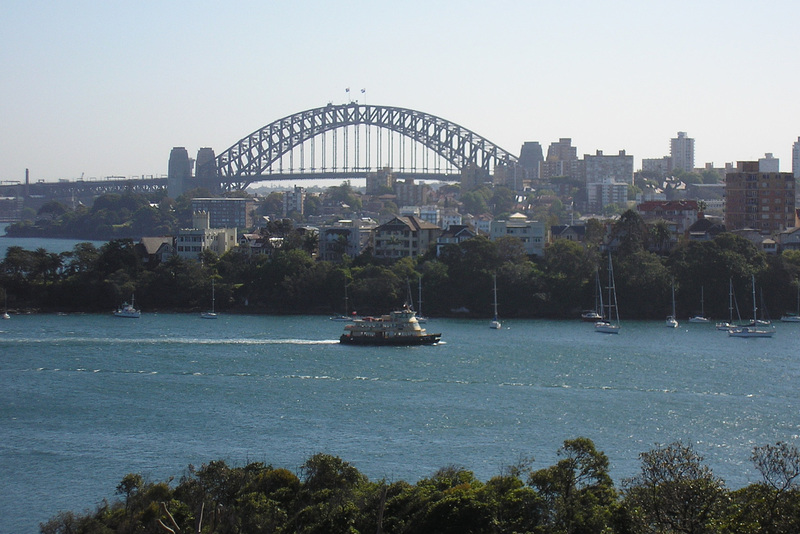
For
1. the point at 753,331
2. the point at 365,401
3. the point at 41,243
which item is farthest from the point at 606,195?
the point at 365,401

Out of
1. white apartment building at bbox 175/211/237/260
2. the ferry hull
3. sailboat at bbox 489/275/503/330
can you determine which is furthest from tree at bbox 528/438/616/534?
white apartment building at bbox 175/211/237/260

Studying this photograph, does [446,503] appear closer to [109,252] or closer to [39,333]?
[39,333]

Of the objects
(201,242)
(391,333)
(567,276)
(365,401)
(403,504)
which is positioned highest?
(201,242)

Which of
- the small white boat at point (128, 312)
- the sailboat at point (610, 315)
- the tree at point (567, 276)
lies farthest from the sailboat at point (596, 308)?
the small white boat at point (128, 312)

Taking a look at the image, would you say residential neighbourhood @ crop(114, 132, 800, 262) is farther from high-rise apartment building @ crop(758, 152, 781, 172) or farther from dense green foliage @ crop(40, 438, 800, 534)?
dense green foliage @ crop(40, 438, 800, 534)

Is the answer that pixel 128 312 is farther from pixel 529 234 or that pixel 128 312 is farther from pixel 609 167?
pixel 609 167

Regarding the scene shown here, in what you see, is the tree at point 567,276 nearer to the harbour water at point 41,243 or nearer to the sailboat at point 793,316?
the sailboat at point 793,316
